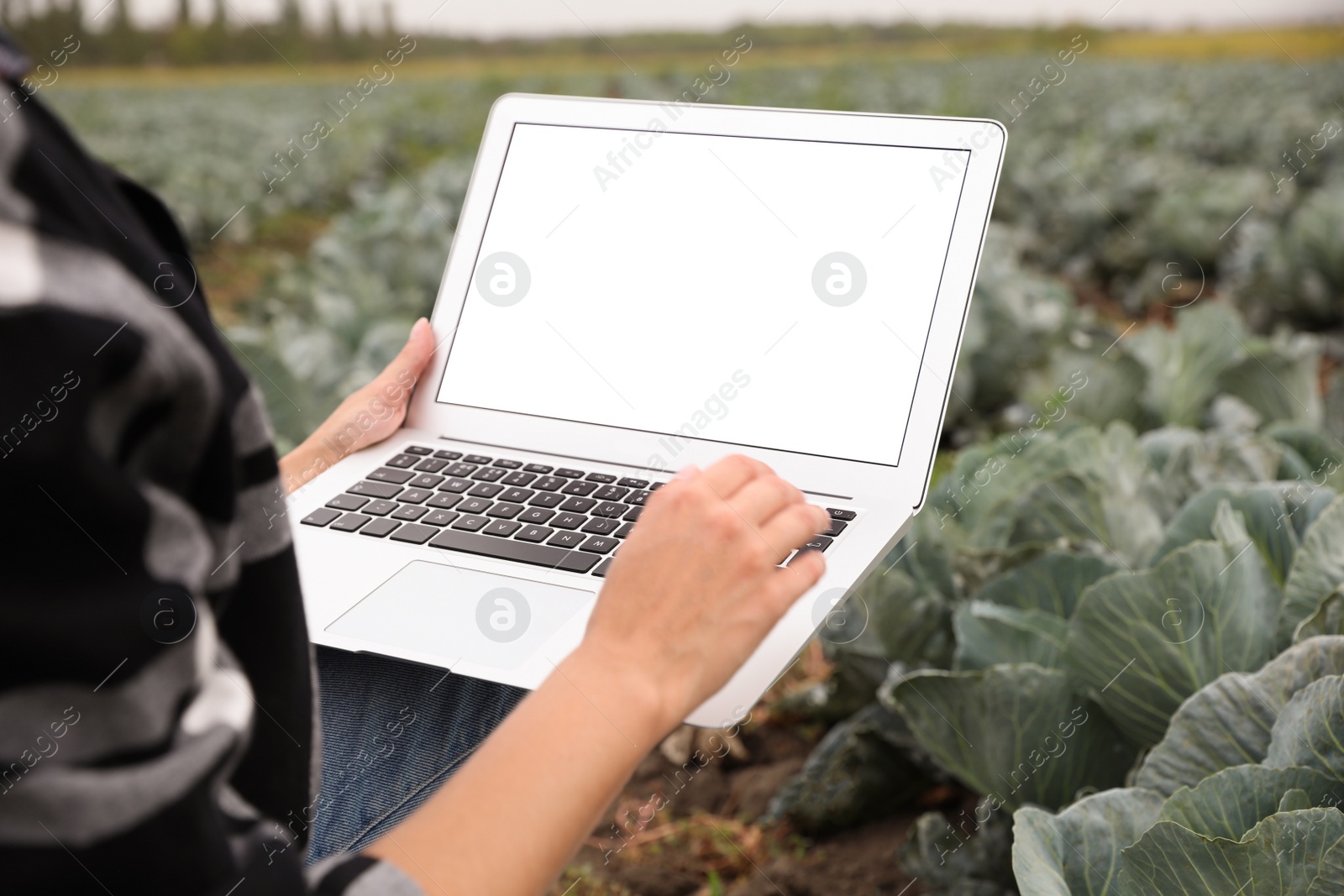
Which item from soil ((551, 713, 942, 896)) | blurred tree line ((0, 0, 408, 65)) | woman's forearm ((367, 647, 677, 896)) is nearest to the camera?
woman's forearm ((367, 647, 677, 896))

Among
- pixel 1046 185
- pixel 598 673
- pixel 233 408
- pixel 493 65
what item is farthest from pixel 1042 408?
pixel 493 65

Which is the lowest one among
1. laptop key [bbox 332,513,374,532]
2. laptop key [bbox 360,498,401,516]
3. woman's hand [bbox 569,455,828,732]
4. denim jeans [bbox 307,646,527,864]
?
denim jeans [bbox 307,646,527,864]

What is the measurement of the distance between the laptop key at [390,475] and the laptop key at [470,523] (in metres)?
0.13

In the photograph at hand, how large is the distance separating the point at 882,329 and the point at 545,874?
83 cm

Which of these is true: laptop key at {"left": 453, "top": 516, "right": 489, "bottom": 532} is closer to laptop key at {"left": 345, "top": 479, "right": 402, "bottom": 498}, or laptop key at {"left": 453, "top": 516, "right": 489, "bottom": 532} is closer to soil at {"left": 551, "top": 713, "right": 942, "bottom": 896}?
laptop key at {"left": 345, "top": 479, "right": 402, "bottom": 498}

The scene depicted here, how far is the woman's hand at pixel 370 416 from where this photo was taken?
1449 millimetres

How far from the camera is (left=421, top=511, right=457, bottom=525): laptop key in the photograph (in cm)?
132

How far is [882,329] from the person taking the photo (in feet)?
A: 4.34

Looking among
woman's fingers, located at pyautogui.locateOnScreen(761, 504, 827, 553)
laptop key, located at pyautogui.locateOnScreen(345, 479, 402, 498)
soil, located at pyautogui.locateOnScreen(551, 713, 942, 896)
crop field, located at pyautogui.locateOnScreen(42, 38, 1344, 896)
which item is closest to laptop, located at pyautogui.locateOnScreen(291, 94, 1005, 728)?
laptop key, located at pyautogui.locateOnScreen(345, 479, 402, 498)

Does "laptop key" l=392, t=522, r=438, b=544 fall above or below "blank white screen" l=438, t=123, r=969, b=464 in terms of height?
below

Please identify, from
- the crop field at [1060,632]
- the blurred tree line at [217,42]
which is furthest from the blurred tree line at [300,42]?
the crop field at [1060,632]

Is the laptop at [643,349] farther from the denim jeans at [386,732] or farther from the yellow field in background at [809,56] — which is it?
the yellow field in background at [809,56]

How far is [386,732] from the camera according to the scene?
1213mm

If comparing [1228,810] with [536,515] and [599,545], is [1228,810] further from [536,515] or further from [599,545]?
[536,515]
